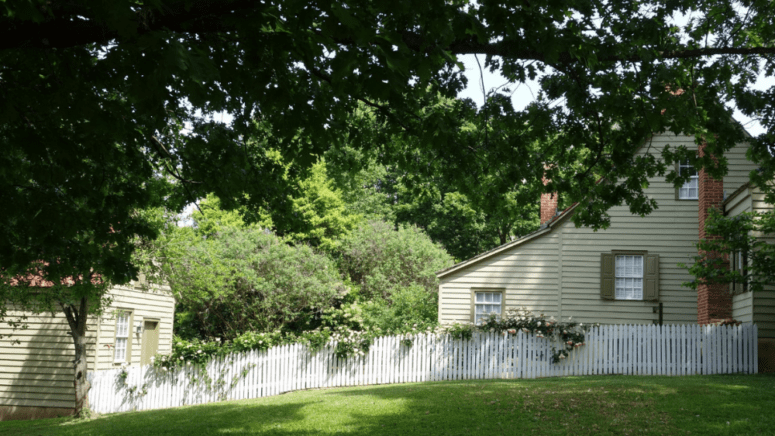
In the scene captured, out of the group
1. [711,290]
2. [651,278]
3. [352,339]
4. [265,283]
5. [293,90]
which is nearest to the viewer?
[293,90]

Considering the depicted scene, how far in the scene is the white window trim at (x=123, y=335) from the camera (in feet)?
63.0

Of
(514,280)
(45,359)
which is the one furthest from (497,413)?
(45,359)

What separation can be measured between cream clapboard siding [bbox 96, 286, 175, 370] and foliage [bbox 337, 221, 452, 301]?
460 inches

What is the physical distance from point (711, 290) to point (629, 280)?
99.2 inches

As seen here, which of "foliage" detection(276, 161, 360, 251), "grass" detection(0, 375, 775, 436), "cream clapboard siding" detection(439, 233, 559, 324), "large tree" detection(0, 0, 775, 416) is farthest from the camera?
"foliage" detection(276, 161, 360, 251)

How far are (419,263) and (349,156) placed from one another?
22663 millimetres

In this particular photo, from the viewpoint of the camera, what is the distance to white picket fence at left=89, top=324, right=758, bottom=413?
16938 mm

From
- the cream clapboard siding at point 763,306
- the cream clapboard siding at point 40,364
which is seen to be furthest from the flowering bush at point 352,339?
the cream clapboard siding at point 763,306

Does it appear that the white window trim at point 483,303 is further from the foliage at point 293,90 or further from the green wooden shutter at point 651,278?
the foliage at point 293,90

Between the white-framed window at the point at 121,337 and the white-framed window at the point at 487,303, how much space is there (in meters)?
10.5

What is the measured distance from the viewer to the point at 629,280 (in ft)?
66.3

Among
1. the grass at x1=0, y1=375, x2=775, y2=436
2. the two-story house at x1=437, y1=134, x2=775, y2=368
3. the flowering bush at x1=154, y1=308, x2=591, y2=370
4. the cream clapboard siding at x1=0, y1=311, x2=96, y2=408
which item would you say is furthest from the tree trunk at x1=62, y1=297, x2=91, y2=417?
the two-story house at x1=437, y1=134, x2=775, y2=368

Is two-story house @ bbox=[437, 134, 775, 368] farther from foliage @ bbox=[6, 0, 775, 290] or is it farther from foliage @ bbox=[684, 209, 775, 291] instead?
foliage @ bbox=[6, 0, 775, 290]

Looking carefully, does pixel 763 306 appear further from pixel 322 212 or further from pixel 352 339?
pixel 322 212
